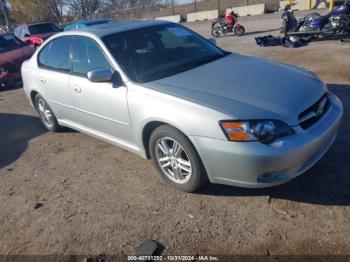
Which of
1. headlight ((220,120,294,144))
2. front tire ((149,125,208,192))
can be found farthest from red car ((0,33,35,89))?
headlight ((220,120,294,144))

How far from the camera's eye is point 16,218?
11.9 feet

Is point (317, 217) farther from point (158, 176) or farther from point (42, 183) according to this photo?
point (42, 183)

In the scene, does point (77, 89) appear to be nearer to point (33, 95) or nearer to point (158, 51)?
point (158, 51)

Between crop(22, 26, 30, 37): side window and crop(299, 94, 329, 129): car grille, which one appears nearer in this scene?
crop(299, 94, 329, 129): car grille

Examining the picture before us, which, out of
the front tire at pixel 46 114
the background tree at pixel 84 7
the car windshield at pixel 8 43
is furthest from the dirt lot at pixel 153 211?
the background tree at pixel 84 7

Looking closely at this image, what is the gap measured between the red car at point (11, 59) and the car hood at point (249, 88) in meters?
7.99

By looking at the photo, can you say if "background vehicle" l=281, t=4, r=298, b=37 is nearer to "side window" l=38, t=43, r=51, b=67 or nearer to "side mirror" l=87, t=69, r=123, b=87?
"side window" l=38, t=43, r=51, b=67

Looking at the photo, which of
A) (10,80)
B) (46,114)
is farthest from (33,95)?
(10,80)

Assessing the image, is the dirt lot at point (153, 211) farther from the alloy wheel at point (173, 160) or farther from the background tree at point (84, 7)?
the background tree at point (84, 7)

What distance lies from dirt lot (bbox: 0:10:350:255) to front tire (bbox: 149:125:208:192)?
0.53ft

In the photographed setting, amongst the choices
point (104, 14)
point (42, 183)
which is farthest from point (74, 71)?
point (104, 14)

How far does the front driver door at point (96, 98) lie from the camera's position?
3844 millimetres

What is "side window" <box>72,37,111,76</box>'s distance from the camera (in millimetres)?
4043

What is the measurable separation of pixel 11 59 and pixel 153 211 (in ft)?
28.4
